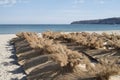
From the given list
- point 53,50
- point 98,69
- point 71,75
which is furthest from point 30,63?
point 98,69

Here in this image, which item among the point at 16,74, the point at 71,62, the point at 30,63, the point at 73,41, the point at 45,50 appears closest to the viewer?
the point at 71,62

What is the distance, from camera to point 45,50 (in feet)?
53.3

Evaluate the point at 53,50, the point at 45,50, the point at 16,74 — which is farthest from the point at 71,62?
the point at 45,50

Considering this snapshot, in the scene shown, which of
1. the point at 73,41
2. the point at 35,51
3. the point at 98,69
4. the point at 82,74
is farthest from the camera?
the point at 73,41

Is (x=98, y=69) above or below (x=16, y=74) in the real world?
above

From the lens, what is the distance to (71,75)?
34.4ft

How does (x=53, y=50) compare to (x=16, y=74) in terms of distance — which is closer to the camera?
(x=16, y=74)

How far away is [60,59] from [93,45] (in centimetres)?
708

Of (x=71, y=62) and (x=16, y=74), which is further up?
(x=71, y=62)

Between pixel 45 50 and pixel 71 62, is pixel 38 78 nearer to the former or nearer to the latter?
pixel 71 62

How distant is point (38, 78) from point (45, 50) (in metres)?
4.99

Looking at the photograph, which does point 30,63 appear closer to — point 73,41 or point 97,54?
point 97,54

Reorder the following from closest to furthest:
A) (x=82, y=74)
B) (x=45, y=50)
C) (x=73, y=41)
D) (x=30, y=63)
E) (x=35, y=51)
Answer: (x=82, y=74), (x=30, y=63), (x=45, y=50), (x=35, y=51), (x=73, y=41)

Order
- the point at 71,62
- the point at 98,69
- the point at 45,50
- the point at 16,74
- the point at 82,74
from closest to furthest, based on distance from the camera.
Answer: the point at 98,69
the point at 82,74
the point at 71,62
the point at 16,74
the point at 45,50
